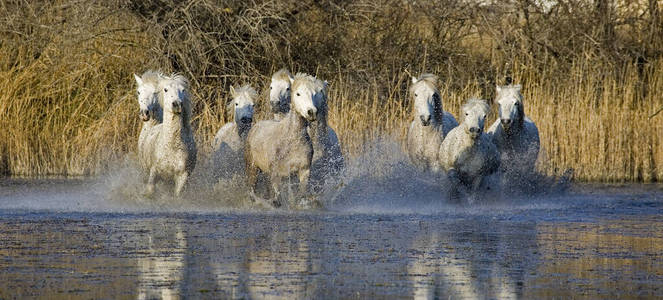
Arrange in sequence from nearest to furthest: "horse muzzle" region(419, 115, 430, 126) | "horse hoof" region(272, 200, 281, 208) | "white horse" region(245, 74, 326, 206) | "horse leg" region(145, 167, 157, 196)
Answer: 1. "white horse" region(245, 74, 326, 206)
2. "horse hoof" region(272, 200, 281, 208)
3. "horse leg" region(145, 167, 157, 196)
4. "horse muzzle" region(419, 115, 430, 126)

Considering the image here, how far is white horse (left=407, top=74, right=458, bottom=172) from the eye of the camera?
1270 centimetres

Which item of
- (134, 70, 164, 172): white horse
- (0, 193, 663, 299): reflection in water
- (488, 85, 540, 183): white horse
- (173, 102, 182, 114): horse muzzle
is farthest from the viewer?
(488, 85, 540, 183): white horse

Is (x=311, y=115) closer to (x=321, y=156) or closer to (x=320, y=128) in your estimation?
(x=320, y=128)

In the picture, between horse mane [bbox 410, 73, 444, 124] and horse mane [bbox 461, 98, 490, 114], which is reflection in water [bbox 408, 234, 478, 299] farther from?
horse mane [bbox 410, 73, 444, 124]

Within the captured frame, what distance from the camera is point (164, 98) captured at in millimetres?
11742

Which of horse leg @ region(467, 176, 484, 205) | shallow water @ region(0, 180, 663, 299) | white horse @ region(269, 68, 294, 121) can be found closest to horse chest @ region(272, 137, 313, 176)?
shallow water @ region(0, 180, 663, 299)

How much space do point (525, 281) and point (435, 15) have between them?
1635cm

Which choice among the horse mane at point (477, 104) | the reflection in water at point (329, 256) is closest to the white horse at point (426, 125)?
the horse mane at point (477, 104)

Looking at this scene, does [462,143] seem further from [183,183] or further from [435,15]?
[435,15]

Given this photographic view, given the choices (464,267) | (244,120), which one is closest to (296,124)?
(244,120)

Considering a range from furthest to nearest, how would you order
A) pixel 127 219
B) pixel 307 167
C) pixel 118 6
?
pixel 118 6 < pixel 307 167 < pixel 127 219

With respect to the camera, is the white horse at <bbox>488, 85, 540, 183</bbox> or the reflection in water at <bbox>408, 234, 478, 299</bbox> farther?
the white horse at <bbox>488, 85, 540, 183</bbox>

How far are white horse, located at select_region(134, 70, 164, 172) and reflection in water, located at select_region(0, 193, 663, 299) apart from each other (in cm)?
209

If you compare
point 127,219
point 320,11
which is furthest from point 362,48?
point 127,219
